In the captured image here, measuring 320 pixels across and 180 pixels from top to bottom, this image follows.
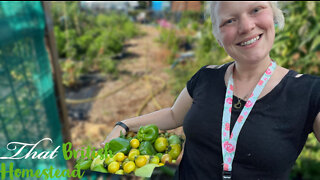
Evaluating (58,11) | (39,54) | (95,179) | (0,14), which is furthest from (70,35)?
(95,179)

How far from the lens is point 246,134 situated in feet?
2.21

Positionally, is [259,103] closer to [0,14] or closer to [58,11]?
[0,14]

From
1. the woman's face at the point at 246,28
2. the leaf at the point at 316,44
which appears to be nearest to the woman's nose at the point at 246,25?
the woman's face at the point at 246,28

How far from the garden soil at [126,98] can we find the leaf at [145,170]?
171 centimetres

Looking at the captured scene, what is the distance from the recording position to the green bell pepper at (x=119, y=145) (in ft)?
2.29

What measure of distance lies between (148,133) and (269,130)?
1.00 ft

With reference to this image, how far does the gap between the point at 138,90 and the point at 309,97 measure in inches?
177

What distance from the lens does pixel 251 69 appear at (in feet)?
2.22

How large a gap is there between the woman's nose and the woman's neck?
4.2 inches

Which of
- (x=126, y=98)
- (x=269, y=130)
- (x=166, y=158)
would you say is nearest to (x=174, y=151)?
(x=166, y=158)

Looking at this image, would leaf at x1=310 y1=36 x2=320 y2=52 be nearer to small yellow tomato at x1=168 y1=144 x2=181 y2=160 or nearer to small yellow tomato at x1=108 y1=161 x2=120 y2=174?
small yellow tomato at x1=168 y1=144 x2=181 y2=160

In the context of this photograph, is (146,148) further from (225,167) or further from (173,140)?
(225,167)

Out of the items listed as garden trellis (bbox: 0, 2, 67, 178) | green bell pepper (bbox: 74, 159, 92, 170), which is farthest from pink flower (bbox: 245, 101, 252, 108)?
garden trellis (bbox: 0, 2, 67, 178)

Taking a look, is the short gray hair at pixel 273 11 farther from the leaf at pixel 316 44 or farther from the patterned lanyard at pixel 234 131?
the leaf at pixel 316 44
